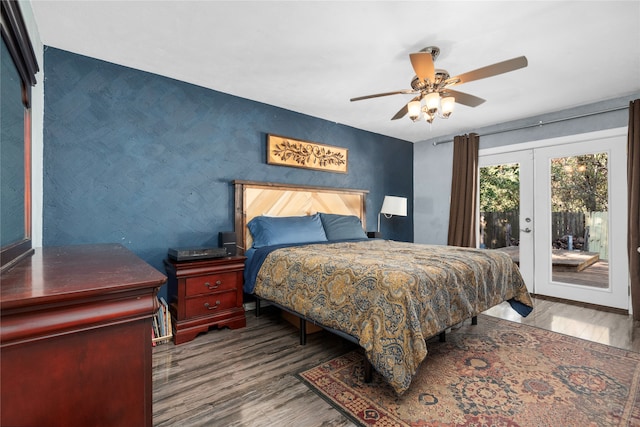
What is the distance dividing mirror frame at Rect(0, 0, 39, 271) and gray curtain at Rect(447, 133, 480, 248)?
4.83 meters

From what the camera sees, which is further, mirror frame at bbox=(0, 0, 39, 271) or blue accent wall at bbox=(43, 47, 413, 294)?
blue accent wall at bbox=(43, 47, 413, 294)

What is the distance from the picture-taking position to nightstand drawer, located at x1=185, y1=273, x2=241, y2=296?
257 cm

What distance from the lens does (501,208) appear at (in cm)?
450

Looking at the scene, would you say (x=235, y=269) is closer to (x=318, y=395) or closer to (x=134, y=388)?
(x=318, y=395)

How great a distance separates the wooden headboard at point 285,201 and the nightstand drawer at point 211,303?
0.69m

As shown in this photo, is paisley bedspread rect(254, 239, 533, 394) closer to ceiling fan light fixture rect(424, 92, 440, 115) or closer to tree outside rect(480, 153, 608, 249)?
ceiling fan light fixture rect(424, 92, 440, 115)

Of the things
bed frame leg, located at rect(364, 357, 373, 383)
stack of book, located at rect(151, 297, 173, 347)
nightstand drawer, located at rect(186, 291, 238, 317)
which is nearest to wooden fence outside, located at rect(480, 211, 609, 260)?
bed frame leg, located at rect(364, 357, 373, 383)

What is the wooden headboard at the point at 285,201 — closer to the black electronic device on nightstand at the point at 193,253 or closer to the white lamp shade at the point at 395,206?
the white lamp shade at the point at 395,206

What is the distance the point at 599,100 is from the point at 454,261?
10.1 feet

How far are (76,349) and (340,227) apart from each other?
3.20 metres

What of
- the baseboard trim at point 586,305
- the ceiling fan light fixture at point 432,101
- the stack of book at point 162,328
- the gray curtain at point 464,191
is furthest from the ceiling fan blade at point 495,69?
the baseboard trim at point 586,305

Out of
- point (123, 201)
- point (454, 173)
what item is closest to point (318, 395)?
point (123, 201)

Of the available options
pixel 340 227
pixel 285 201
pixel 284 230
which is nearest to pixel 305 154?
pixel 285 201

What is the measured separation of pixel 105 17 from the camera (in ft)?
6.79
